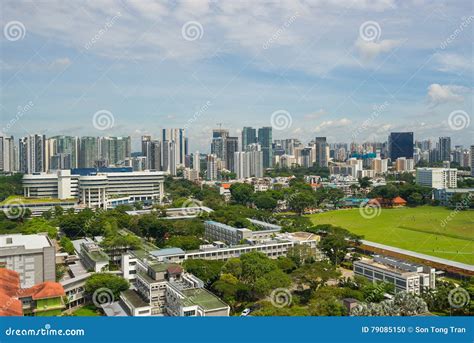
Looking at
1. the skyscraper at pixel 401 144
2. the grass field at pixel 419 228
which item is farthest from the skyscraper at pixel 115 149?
the skyscraper at pixel 401 144

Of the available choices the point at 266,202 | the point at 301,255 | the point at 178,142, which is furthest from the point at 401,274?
the point at 178,142

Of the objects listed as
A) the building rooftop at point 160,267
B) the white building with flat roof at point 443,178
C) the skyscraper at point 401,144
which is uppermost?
the skyscraper at point 401,144

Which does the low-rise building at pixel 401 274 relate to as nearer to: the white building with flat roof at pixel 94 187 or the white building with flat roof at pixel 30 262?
the white building with flat roof at pixel 30 262

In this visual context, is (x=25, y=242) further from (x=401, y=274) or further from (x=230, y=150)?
(x=230, y=150)

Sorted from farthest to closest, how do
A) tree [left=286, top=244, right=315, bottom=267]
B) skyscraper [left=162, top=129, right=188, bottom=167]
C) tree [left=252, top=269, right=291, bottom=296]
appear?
skyscraper [left=162, top=129, right=188, bottom=167], tree [left=286, top=244, right=315, bottom=267], tree [left=252, top=269, right=291, bottom=296]

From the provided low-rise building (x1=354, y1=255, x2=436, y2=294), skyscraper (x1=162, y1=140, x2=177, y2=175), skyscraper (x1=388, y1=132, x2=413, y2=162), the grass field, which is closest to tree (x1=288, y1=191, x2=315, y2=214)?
the grass field

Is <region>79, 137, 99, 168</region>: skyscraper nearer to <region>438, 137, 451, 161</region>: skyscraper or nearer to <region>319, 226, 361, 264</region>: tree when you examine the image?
<region>319, 226, 361, 264</region>: tree

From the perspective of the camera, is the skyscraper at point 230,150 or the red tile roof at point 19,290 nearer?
the red tile roof at point 19,290
